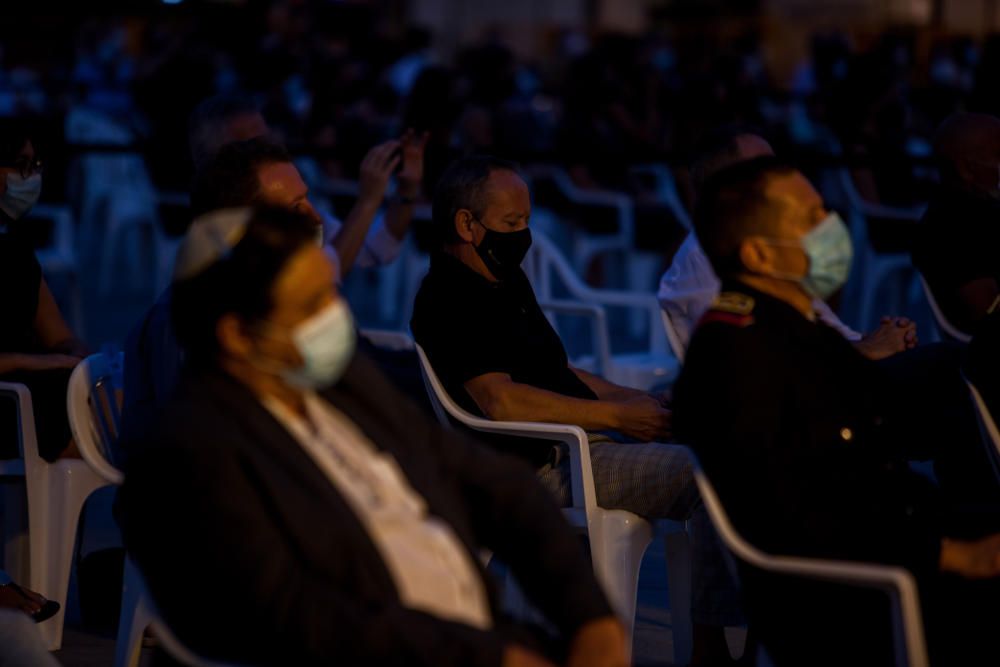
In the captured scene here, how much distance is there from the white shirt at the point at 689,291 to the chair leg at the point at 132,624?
1.31 m

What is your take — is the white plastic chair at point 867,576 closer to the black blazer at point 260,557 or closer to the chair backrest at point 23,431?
the black blazer at point 260,557

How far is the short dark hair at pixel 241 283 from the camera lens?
1.95 m

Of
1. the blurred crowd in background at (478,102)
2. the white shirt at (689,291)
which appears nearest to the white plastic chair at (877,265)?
the blurred crowd in background at (478,102)

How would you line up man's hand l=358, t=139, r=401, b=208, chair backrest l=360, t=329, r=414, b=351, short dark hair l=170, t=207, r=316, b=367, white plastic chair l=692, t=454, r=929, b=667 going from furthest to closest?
man's hand l=358, t=139, r=401, b=208 → chair backrest l=360, t=329, r=414, b=351 → white plastic chair l=692, t=454, r=929, b=667 → short dark hair l=170, t=207, r=316, b=367

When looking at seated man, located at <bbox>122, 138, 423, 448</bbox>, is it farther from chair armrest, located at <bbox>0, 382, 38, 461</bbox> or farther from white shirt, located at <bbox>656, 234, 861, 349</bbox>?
white shirt, located at <bbox>656, 234, 861, 349</bbox>

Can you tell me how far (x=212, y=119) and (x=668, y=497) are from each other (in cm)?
168

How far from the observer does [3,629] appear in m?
2.40

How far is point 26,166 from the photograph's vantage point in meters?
3.65

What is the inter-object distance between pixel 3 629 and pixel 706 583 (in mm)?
1351

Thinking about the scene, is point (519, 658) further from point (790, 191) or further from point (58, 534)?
point (58, 534)

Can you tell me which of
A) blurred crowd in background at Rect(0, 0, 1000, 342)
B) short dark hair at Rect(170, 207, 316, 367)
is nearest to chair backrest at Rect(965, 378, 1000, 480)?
short dark hair at Rect(170, 207, 316, 367)

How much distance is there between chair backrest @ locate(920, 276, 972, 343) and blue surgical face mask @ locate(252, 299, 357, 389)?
2513 mm

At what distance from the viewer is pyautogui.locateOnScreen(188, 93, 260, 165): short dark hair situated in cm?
403

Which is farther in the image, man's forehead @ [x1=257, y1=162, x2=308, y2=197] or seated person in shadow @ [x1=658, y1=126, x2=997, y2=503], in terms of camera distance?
seated person in shadow @ [x1=658, y1=126, x2=997, y2=503]
